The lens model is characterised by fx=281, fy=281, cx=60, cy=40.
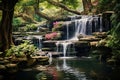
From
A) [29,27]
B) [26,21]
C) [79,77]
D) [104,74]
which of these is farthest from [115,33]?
[26,21]

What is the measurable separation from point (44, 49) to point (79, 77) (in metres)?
15.2

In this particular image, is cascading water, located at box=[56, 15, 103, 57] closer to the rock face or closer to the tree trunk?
the rock face

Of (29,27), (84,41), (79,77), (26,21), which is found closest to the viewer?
(79,77)

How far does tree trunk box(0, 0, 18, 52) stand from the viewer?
20.0m

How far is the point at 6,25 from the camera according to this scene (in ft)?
67.4

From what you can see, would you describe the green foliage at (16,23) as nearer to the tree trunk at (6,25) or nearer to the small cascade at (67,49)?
the small cascade at (67,49)

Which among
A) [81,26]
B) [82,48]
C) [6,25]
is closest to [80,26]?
[81,26]

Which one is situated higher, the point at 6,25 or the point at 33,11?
the point at 33,11

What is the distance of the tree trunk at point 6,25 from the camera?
1998 centimetres

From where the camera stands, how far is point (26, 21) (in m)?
46.7

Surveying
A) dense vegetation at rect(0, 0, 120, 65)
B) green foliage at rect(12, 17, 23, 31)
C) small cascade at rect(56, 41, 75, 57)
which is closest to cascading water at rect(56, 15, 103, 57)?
small cascade at rect(56, 41, 75, 57)

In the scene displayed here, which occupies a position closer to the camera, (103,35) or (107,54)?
(107,54)

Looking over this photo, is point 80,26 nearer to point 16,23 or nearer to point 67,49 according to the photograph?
point 67,49

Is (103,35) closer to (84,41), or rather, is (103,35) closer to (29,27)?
(84,41)
